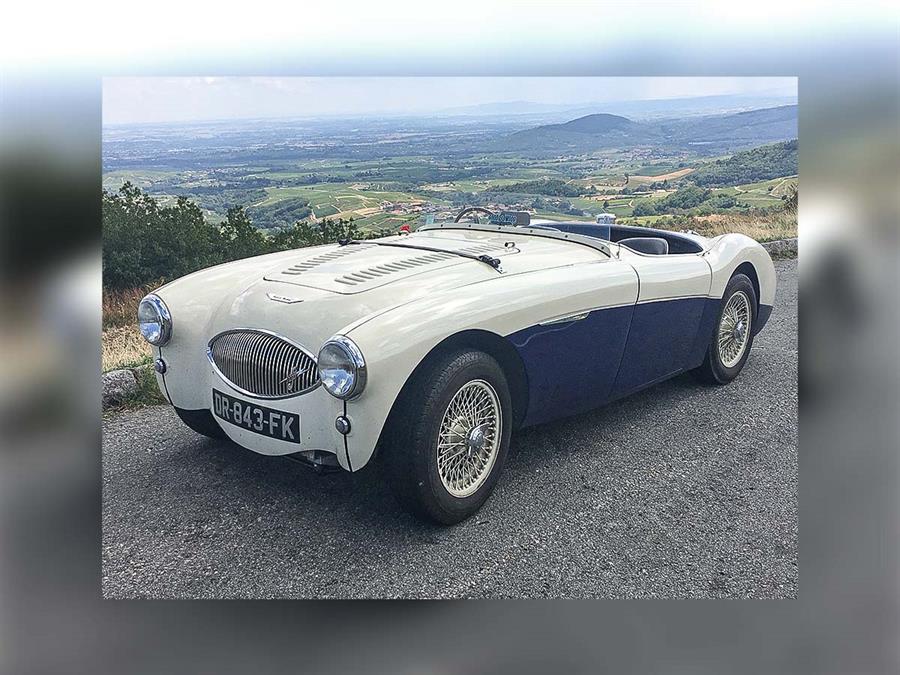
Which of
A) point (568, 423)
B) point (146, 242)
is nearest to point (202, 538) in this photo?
point (146, 242)

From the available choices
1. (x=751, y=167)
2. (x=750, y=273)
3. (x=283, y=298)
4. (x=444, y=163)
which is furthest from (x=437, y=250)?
(x=750, y=273)

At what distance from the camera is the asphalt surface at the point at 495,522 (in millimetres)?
2129

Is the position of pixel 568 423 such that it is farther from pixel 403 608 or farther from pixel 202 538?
A: pixel 202 538

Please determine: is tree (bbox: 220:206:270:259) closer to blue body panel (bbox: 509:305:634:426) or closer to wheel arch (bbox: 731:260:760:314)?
blue body panel (bbox: 509:305:634:426)

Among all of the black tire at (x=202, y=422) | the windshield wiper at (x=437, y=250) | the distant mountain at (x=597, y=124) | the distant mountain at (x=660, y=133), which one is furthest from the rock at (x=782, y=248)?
the black tire at (x=202, y=422)

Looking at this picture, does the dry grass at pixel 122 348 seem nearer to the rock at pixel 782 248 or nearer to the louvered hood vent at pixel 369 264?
the louvered hood vent at pixel 369 264

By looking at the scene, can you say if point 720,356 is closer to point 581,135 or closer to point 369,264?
point 581,135

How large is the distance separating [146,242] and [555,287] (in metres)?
1.48

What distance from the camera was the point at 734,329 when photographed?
318 cm

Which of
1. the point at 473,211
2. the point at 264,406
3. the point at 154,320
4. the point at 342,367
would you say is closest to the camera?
the point at 342,367

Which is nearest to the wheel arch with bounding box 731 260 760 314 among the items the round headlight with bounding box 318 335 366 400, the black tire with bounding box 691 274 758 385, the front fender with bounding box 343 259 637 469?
the black tire with bounding box 691 274 758 385

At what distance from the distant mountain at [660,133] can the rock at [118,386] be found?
64.8 inches

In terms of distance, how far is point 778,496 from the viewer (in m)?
2.50

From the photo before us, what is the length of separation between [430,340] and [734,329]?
5.74ft
